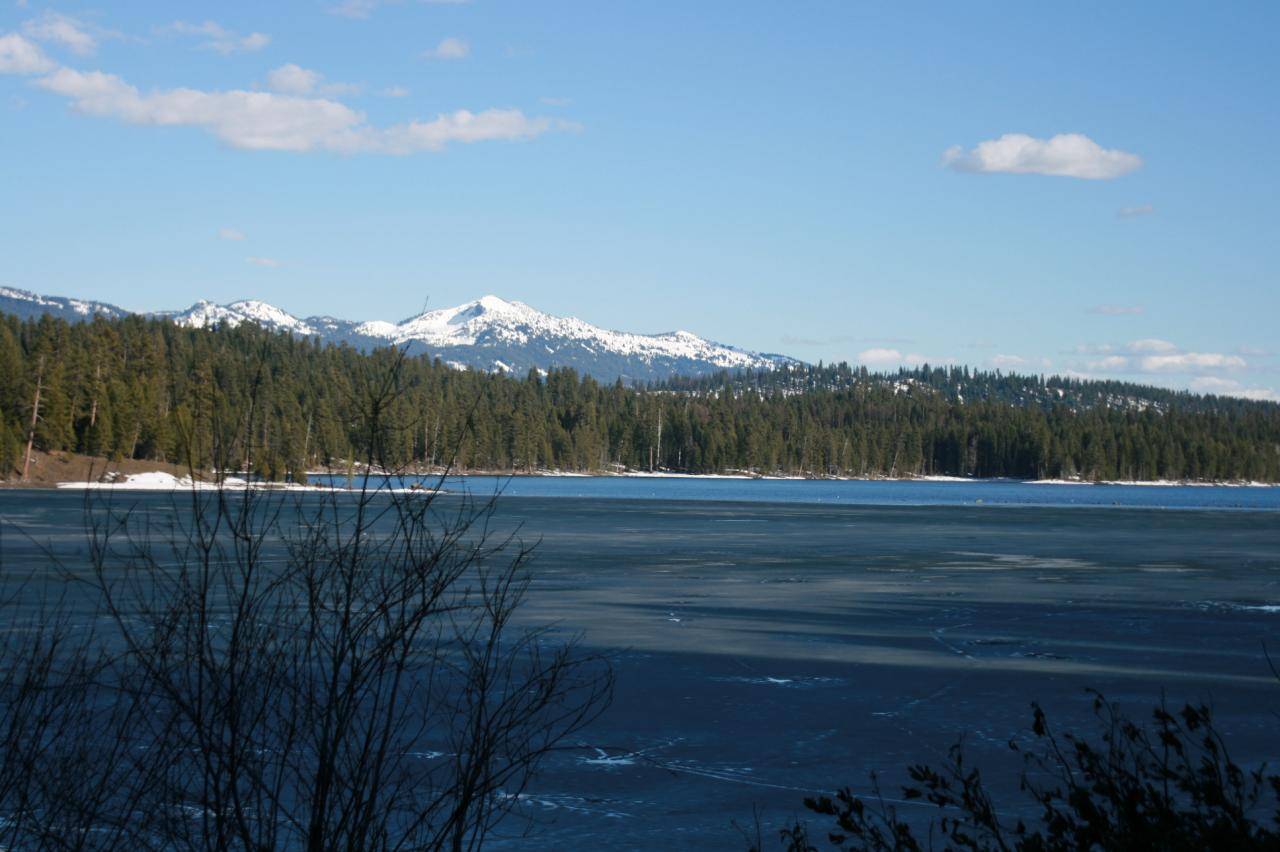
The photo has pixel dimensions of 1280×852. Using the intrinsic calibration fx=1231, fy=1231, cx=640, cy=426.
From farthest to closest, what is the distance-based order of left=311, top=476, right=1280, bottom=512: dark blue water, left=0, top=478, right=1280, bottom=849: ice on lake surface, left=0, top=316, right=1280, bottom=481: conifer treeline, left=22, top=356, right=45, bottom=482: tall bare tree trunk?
1. left=311, top=476, right=1280, bottom=512: dark blue water
2. left=0, top=316, right=1280, bottom=481: conifer treeline
3. left=22, top=356, right=45, bottom=482: tall bare tree trunk
4. left=0, top=478, right=1280, bottom=849: ice on lake surface

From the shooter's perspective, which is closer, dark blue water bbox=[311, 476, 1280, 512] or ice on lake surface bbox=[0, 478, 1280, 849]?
ice on lake surface bbox=[0, 478, 1280, 849]

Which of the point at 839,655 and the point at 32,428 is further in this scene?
the point at 32,428

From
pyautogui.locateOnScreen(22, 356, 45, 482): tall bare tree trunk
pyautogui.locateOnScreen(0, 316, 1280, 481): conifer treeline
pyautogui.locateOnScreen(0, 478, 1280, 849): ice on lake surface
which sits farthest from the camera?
pyautogui.locateOnScreen(0, 316, 1280, 481): conifer treeline

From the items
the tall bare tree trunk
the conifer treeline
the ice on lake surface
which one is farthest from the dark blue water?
the ice on lake surface

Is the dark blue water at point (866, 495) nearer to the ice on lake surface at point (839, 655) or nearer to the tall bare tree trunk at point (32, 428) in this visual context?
the tall bare tree trunk at point (32, 428)

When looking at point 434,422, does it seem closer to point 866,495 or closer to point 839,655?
point 866,495

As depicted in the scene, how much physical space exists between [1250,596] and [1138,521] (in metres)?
39.0


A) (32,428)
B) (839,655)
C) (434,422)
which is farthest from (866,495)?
(839,655)

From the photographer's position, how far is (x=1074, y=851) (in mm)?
4305

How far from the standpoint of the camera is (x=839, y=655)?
17.7m

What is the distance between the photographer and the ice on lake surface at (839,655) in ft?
35.7

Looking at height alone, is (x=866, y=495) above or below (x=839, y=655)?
above

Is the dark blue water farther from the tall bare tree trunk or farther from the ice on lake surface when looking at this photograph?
the ice on lake surface

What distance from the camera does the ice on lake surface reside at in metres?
10.9
